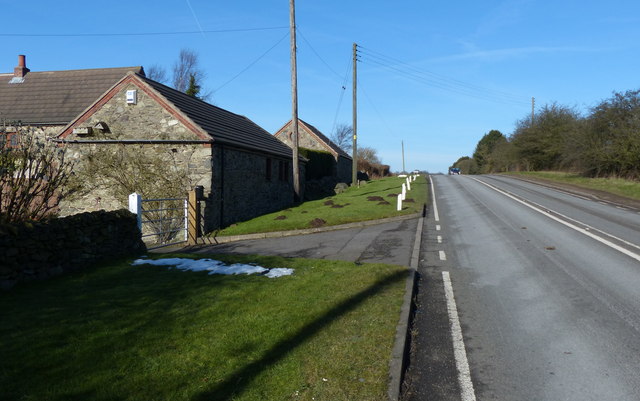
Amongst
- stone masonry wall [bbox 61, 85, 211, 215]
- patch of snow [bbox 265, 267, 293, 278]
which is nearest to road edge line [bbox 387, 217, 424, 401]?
patch of snow [bbox 265, 267, 293, 278]

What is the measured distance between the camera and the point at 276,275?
329 inches

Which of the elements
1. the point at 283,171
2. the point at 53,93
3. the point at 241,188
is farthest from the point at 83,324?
the point at 53,93

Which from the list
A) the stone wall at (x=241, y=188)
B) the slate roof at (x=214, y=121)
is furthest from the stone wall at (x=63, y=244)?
the slate roof at (x=214, y=121)

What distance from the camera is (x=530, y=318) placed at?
239 inches

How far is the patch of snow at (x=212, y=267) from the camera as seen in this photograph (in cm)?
862

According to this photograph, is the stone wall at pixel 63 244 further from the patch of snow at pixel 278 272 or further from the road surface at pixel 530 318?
the road surface at pixel 530 318

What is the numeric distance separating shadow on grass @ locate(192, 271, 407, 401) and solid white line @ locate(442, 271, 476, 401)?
1119mm

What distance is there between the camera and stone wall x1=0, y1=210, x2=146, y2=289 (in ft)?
24.8

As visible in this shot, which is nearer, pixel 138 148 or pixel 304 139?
pixel 138 148

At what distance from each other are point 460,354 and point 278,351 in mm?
2009

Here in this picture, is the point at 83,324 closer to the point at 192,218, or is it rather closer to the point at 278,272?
the point at 278,272

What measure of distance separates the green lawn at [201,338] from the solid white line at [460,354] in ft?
2.40

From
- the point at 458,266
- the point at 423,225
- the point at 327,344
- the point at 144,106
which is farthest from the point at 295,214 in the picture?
the point at 327,344

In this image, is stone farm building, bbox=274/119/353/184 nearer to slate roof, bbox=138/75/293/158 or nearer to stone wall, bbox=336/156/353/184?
stone wall, bbox=336/156/353/184
